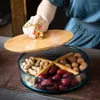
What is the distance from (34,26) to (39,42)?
0.08 metres

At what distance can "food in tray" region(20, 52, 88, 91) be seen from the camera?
1.95 feet

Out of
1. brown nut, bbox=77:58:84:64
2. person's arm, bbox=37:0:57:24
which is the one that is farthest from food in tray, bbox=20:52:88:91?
person's arm, bbox=37:0:57:24

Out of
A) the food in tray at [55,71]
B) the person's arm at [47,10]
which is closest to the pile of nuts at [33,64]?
the food in tray at [55,71]

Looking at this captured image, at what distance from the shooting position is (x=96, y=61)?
72 cm

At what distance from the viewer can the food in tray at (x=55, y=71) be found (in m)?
0.60

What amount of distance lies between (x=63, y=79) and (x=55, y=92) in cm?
4

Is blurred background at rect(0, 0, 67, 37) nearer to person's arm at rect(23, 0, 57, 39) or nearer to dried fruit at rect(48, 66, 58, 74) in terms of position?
person's arm at rect(23, 0, 57, 39)

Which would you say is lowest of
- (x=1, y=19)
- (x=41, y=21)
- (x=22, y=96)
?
(x=1, y=19)

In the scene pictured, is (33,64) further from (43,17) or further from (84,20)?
(84,20)

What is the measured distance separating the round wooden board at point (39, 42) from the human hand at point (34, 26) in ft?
0.05

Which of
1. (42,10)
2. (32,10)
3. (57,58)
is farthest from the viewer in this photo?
(32,10)

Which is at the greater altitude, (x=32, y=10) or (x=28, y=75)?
(x=28, y=75)

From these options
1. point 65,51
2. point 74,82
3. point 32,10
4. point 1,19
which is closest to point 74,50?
point 65,51

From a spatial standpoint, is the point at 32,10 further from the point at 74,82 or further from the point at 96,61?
the point at 74,82
